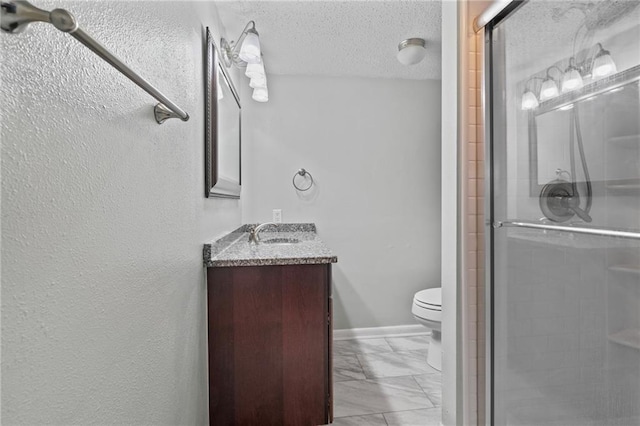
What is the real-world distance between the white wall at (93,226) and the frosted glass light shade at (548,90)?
1215 mm

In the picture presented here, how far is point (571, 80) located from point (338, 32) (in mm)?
1436

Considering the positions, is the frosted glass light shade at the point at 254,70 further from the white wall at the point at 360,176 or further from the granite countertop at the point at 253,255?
the granite countertop at the point at 253,255

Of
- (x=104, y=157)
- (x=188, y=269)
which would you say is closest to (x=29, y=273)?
(x=104, y=157)

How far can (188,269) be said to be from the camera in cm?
121

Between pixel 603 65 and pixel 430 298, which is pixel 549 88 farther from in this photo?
pixel 430 298

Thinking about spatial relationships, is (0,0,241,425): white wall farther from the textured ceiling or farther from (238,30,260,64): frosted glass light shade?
the textured ceiling

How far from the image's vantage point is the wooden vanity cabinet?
1.51 m

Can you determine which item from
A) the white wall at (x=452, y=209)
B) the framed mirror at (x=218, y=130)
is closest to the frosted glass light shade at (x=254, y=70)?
the framed mirror at (x=218, y=130)

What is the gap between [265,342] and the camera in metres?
1.52

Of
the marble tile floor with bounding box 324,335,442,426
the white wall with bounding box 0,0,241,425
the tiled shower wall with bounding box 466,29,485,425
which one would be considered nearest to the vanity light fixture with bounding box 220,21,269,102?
the white wall with bounding box 0,0,241,425

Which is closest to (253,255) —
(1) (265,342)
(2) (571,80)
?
(1) (265,342)

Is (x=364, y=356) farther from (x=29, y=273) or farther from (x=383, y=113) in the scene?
(x=29, y=273)

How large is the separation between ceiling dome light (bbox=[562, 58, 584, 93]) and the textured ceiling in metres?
1.05

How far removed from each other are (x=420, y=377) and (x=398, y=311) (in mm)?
769
